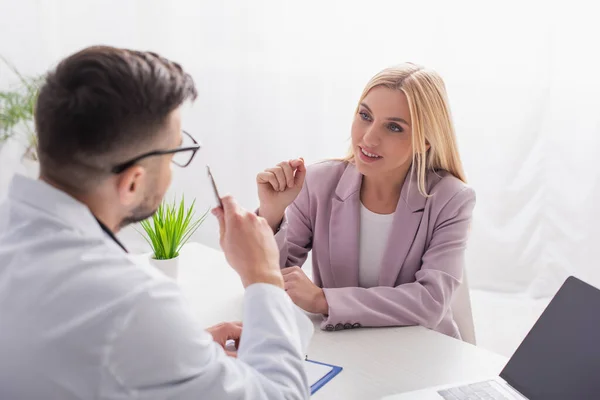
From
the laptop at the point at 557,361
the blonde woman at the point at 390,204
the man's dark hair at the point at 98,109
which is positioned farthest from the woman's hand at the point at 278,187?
the man's dark hair at the point at 98,109

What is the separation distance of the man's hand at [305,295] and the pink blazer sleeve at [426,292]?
2 cm

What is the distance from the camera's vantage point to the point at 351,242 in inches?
67.6

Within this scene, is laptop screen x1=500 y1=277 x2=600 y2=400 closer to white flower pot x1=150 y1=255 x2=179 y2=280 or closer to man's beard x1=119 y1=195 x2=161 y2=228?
man's beard x1=119 y1=195 x2=161 y2=228

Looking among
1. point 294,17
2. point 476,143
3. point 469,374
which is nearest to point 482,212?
point 476,143

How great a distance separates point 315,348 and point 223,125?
2305mm

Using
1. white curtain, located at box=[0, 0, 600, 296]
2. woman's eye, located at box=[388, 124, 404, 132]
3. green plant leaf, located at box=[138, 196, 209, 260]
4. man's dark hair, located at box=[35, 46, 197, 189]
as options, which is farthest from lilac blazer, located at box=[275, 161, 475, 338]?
white curtain, located at box=[0, 0, 600, 296]

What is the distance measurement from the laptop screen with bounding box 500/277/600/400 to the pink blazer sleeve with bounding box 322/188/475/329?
0.35 m

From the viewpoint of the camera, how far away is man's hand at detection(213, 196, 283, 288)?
101cm

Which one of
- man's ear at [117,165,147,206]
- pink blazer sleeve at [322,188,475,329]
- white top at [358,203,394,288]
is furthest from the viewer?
white top at [358,203,394,288]

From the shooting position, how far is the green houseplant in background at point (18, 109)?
301cm

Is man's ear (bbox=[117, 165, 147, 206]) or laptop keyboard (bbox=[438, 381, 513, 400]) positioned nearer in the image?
man's ear (bbox=[117, 165, 147, 206])

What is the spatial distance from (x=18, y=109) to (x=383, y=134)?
207 centimetres

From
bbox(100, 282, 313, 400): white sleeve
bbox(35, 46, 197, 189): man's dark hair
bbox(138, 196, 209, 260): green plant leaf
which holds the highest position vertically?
bbox(35, 46, 197, 189): man's dark hair

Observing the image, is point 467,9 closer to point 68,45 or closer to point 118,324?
point 68,45
